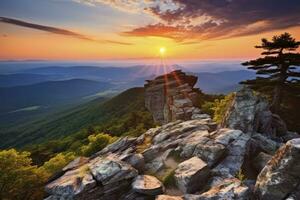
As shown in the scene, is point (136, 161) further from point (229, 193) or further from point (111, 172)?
point (229, 193)

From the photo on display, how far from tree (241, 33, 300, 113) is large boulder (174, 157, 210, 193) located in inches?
1134

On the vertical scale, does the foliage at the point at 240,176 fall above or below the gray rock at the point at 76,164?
above

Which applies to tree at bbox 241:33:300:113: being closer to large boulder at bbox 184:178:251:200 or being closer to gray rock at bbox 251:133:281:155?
gray rock at bbox 251:133:281:155

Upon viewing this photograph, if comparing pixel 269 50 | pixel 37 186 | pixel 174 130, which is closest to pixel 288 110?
pixel 269 50

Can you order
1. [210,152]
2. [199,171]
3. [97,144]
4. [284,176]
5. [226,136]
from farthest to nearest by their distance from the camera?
[97,144] → [226,136] → [210,152] → [199,171] → [284,176]

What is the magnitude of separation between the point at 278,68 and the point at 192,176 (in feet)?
108

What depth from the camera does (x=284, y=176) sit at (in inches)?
692

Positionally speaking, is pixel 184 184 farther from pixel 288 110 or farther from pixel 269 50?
pixel 288 110

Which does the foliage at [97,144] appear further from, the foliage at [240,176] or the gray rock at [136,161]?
the foliage at [240,176]

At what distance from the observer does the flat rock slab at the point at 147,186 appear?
22031 millimetres

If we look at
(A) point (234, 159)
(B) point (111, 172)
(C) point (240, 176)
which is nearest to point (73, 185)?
(B) point (111, 172)

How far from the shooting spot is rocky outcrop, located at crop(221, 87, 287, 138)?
110 feet

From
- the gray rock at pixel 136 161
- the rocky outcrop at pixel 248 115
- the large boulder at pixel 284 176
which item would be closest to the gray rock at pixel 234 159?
the large boulder at pixel 284 176

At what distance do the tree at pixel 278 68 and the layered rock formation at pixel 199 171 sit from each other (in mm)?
14075
